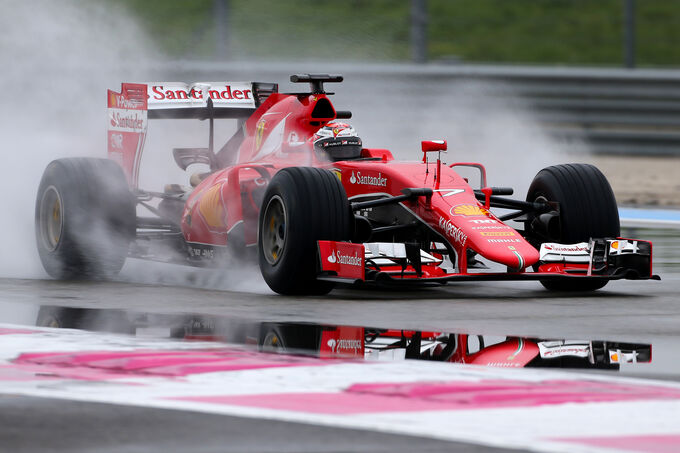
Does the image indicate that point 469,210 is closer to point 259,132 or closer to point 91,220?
point 259,132

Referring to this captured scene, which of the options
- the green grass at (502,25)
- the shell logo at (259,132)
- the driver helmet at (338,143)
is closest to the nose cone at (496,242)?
the driver helmet at (338,143)

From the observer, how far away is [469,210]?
10.0m

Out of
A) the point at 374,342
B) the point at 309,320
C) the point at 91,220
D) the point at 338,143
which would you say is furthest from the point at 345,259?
the point at 91,220

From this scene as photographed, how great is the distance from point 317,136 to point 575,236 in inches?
81.0

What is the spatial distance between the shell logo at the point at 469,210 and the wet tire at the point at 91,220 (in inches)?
110

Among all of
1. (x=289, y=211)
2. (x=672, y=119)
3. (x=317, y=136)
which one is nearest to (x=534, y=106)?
(x=672, y=119)

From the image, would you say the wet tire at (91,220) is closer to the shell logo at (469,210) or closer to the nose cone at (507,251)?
the shell logo at (469,210)

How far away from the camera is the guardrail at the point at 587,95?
21.1 m

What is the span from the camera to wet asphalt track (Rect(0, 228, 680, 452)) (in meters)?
5.32

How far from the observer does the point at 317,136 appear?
36.6 feet

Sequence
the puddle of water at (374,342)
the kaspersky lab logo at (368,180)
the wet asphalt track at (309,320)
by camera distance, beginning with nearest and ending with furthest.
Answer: the wet asphalt track at (309,320) → the puddle of water at (374,342) → the kaspersky lab logo at (368,180)

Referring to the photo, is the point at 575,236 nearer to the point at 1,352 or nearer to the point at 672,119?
the point at 1,352

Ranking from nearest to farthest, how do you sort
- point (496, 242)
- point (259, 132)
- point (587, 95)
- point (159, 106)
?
point (496, 242) → point (259, 132) → point (159, 106) → point (587, 95)

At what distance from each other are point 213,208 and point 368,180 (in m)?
1.36
